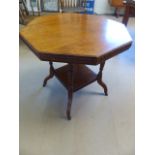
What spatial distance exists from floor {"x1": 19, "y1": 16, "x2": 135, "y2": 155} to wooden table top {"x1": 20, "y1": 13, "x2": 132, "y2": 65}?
63 centimetres

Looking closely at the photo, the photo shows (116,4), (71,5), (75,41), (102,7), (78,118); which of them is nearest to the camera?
(75,41)

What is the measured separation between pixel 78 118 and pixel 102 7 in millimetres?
2881

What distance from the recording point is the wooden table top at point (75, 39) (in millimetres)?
1173

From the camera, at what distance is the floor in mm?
1376

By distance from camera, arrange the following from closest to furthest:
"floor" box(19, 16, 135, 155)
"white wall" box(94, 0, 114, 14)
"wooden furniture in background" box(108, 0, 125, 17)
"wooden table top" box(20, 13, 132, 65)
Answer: "wooden table top" box(20, 13, 132, 65)
"floor" box(19, 16, 135, 155)
"wooden furniture in background" box(108, 0, 125, 17)
"white wall" box(94, 0, 114, 14)

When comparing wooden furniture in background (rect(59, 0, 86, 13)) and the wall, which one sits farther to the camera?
the wall

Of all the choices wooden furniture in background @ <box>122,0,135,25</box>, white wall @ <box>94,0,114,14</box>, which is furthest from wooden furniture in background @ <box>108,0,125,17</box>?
wooden furniture in background @ <box>122,0,135,25</box>

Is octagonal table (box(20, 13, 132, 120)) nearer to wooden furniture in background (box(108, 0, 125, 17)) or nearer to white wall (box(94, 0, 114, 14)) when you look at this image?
wooden furniture in background (box(108, 0, 125, 17))

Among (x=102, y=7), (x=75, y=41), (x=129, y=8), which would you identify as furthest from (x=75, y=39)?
(x=102, y=7)

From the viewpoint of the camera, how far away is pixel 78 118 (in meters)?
1.60

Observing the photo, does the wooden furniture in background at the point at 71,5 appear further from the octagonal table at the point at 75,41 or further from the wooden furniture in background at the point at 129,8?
the octagonal table at the point at 75,41

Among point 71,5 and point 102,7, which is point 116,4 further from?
point 71,5

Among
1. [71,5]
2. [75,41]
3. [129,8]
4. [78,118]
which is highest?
[71,5]
